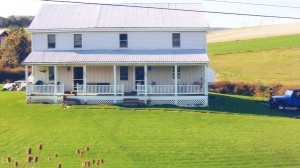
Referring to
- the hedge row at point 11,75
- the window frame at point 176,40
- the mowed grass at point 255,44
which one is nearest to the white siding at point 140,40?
the window frame at point 176,40

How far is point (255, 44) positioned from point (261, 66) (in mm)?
19468

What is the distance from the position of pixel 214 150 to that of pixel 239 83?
77.2 ft

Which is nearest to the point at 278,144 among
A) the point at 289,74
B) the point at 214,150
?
the point at 214,150

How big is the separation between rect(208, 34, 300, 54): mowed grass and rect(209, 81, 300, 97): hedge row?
33.8 meters

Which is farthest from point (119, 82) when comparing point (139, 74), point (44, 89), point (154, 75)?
point (44, 89)

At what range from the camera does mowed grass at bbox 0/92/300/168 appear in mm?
25281

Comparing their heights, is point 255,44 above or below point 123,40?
above

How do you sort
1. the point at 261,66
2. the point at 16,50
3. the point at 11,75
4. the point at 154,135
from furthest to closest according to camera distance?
the point at 261,66, the point at 16,50, the point at 11,75, the point at 154,135

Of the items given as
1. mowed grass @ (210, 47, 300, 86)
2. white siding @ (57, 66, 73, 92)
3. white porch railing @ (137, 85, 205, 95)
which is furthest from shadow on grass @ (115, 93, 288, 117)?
mowed grass @ (210, 47, 300, 86)

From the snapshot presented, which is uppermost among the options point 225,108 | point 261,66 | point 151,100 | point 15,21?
point 15,21

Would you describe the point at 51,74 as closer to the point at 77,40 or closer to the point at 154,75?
the point at 77,40

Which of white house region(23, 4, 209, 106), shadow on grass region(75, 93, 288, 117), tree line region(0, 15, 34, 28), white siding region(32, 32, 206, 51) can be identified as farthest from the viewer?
tree line region(0, 15, 34, 28)

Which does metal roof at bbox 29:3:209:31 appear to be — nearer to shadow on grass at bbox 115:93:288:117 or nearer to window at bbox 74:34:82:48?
window at bbox 74:34:82:48

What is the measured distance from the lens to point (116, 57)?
39.3 m
